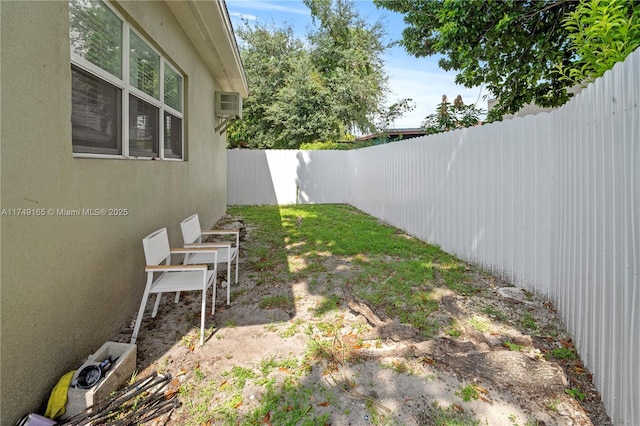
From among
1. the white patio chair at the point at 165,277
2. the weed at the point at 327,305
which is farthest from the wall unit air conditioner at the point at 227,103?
the weed at the point at 327,305

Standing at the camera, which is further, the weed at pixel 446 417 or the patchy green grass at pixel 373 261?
the patchy green grass at pixel 373 261

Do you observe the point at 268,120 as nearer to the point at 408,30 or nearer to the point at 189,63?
the point at 408,30

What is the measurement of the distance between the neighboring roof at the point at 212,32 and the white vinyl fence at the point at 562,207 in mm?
3821

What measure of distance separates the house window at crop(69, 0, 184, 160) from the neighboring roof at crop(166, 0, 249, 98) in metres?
0.73

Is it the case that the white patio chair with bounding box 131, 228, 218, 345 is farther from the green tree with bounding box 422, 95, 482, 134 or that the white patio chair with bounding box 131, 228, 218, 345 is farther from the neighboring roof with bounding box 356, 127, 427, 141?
the neighboring roof with bounding box 356, 127, 427, 141

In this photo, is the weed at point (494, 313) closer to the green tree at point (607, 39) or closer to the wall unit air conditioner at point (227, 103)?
the green tree at point (607, 39)

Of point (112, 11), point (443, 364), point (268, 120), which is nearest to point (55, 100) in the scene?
point (112, 11)

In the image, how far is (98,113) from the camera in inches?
110

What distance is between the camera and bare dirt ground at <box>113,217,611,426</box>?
2010 mm

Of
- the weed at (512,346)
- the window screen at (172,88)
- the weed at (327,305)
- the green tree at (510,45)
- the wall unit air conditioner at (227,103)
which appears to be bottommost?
the weed at (512,346)

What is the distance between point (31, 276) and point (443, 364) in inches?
105

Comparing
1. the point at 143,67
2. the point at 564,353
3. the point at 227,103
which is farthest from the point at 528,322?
the point at 227,103

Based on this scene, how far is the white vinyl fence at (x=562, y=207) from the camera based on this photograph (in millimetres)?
1746

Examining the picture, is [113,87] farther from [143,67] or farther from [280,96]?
[280,96]
